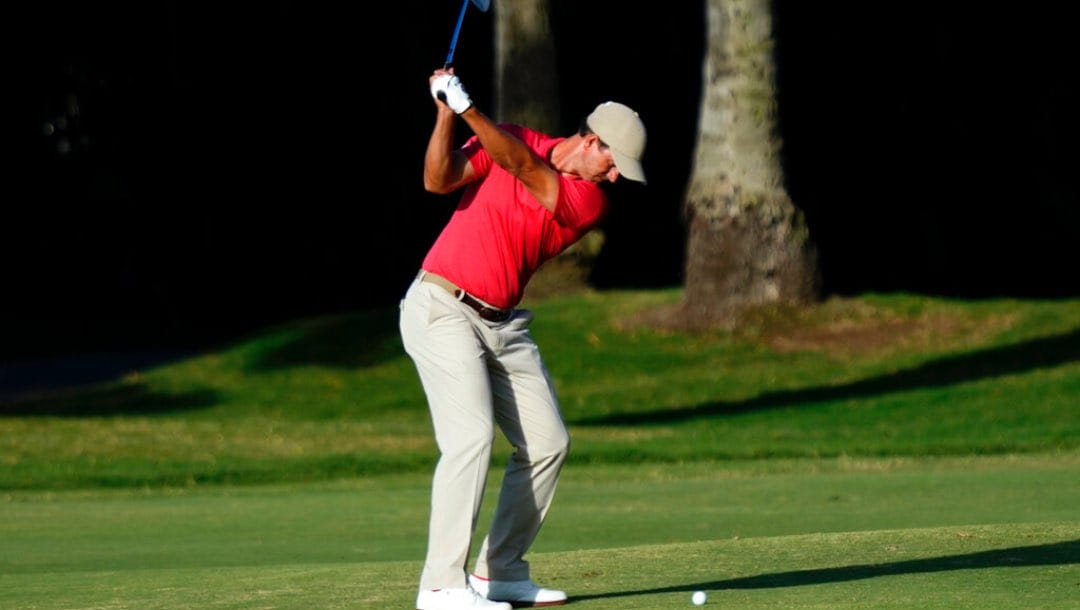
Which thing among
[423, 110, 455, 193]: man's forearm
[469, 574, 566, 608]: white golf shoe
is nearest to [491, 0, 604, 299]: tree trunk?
[469, 574, 566, 608]: white golf shoe

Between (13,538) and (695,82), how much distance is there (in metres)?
21.4

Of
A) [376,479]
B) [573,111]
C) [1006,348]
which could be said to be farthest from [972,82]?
[376,479]

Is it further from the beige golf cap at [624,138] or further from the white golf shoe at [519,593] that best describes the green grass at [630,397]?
the beige golf cap at [624,138]

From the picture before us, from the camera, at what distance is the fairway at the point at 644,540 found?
664 cm

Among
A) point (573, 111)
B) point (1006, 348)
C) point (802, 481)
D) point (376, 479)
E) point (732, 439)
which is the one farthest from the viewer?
point (573, 111)

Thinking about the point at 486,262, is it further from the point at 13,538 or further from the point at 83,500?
the point at 83,500

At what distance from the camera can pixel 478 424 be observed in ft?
20.5

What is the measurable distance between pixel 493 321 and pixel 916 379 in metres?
11.8

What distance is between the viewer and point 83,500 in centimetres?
1234

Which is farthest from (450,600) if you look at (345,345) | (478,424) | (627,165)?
(345,345)

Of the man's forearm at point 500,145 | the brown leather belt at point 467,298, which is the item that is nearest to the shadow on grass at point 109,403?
the brown leather belt at point 467,298

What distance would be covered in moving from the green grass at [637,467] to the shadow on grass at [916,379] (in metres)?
0.04

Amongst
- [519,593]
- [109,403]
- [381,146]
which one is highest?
[519,593]

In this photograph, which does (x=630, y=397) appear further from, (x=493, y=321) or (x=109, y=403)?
(x=493, y=321)
